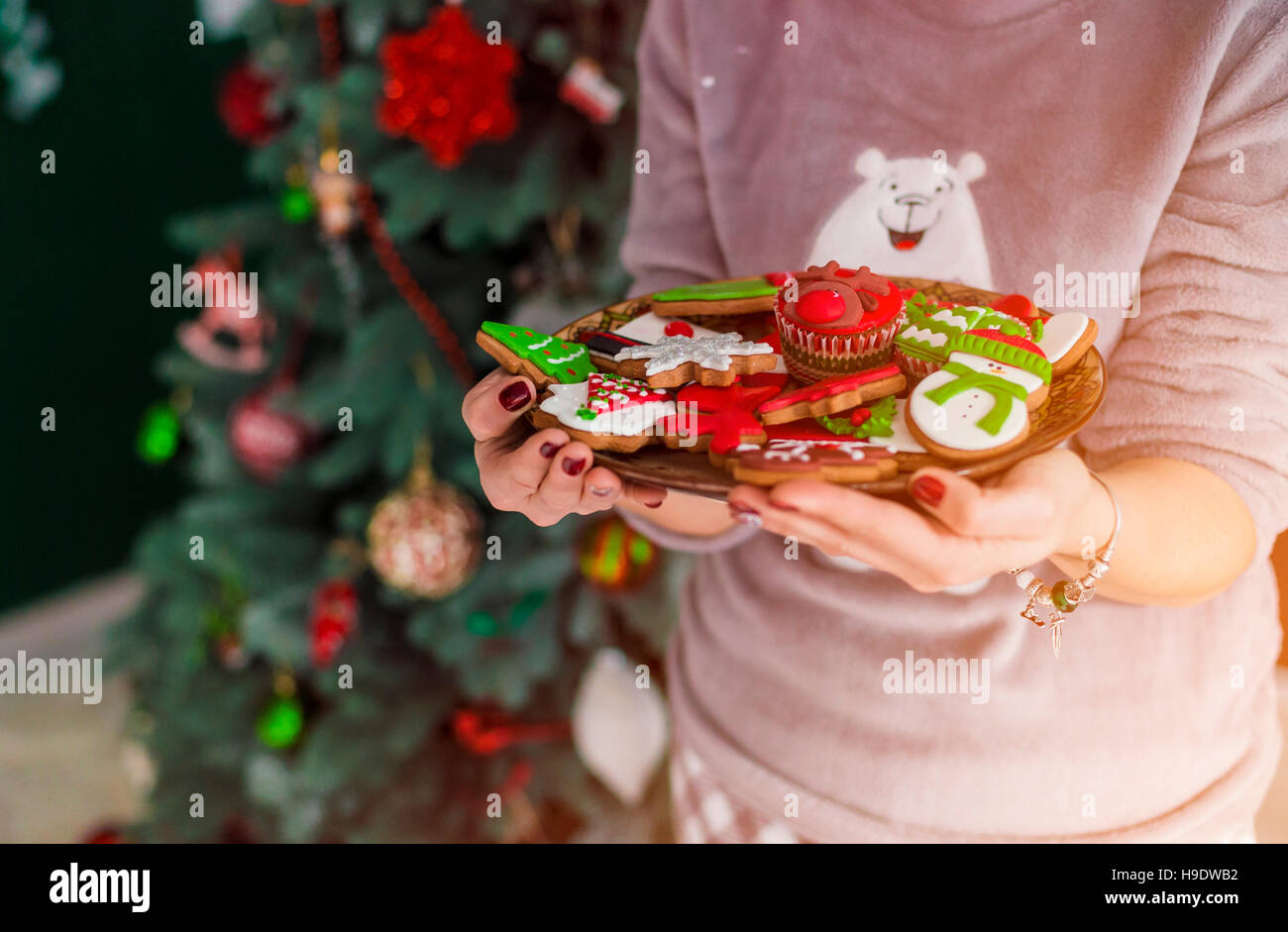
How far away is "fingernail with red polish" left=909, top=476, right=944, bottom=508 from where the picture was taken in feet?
1.72

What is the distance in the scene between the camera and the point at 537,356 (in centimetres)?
64

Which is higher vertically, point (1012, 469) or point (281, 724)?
point (1012, 469)

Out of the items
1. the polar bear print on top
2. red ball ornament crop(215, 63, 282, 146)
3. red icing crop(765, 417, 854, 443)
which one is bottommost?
red icing crop(765, 417, 854, 443)

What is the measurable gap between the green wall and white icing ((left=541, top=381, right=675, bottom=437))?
1.63 meters

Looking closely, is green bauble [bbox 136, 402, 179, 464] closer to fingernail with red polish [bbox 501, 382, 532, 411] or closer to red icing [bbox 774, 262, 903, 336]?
fingernail with red polish [bbox 501, 382, 532, 411]

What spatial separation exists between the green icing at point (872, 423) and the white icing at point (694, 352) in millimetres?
79

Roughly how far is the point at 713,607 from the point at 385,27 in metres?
0.84

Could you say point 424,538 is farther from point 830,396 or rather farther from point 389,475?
point 830,396

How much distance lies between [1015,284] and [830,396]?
0.79ft
